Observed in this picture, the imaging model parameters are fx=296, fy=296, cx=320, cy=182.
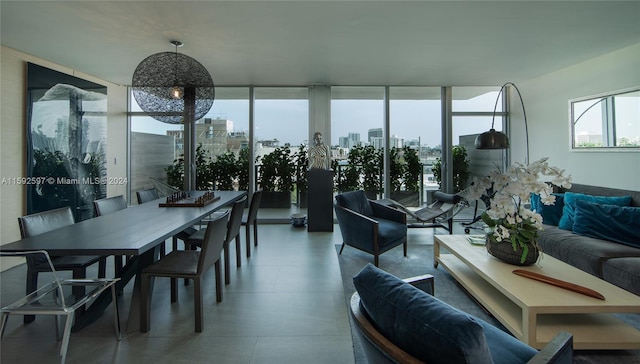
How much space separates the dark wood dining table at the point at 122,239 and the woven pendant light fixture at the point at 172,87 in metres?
1.00

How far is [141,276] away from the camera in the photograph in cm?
218

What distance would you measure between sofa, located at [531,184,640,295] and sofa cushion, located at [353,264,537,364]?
2.47 meters

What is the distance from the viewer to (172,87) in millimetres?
2891

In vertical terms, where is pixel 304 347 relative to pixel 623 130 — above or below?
below

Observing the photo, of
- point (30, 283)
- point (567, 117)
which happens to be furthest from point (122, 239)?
point (567, 117)

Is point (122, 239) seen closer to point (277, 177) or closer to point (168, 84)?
point (168, 84)

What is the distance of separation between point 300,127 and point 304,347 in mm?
4427

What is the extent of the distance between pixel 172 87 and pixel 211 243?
5.43ft

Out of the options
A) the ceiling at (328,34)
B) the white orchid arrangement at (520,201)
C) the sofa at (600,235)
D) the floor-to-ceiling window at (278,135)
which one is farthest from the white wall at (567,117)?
the floor-to-ceiling window at (278,135)

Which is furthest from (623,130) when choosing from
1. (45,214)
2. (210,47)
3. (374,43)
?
(45,214)

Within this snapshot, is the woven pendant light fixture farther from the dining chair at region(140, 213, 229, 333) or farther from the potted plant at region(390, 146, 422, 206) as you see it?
the potted plant at region(390, 146, 422, 206)

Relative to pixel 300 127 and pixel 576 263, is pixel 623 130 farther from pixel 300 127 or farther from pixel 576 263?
pixel 300 127

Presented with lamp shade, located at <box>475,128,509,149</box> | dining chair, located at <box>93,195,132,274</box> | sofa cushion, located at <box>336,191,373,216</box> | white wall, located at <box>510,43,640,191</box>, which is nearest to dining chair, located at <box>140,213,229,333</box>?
dining chair, located at <box>93,195,132,274</box>

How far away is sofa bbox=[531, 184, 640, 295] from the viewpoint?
2.52 meters
